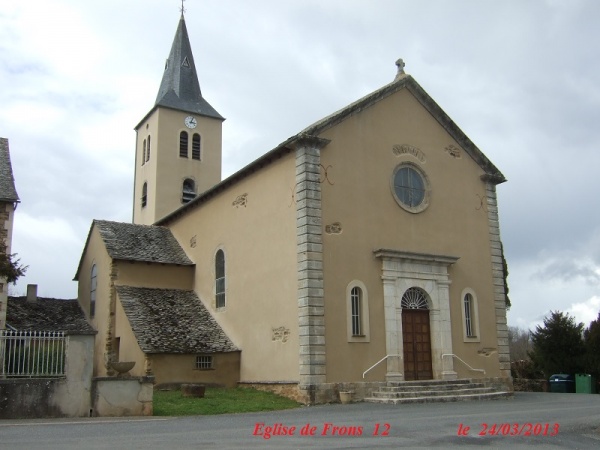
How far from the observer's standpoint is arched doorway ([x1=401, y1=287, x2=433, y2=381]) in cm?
1939

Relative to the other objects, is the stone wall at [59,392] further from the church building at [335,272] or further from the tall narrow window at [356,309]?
the tall narrow window at [356,309]

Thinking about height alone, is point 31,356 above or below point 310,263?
below

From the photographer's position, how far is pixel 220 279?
76.3ft

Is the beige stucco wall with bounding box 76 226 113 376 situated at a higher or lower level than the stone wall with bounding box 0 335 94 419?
higher

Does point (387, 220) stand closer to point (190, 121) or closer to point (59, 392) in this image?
point (59, 392)

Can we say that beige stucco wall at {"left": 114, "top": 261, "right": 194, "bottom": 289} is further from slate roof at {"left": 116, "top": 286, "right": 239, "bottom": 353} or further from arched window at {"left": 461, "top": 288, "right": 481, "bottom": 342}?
arched window at {"left": 461, "top": 288, "right": 481, "bottom": 342}

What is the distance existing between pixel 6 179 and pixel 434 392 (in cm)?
1457

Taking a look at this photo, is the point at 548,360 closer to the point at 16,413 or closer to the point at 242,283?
the point at 242,283

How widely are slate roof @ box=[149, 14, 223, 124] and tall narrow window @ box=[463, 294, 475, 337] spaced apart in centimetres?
2023

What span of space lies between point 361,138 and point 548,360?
462 inches

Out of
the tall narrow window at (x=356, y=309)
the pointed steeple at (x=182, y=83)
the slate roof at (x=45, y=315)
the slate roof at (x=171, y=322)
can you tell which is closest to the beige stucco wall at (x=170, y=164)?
the pointed steeple at (x=182, y=83)
